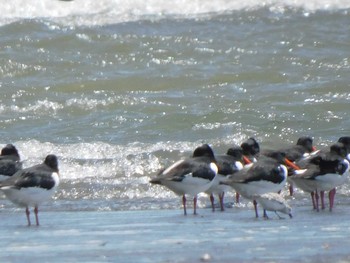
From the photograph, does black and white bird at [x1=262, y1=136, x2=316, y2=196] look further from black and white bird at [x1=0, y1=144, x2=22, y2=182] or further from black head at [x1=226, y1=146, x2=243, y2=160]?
black and white bird at [x1=0, y1=144, x2=22, y2=182]

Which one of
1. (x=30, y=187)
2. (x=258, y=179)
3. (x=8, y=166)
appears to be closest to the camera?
(x=30, y=187)

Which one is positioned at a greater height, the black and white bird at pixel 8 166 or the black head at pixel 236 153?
the black and white bird at pixel 8 166

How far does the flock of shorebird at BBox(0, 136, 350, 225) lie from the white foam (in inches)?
559

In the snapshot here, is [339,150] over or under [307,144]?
over

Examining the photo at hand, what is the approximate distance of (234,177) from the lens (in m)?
11.6

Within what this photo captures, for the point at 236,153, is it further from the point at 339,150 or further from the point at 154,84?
the point at 154,84

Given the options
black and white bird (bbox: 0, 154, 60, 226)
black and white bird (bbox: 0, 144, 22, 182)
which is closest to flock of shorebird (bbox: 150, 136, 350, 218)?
black and white bird (bbox: 0, 154, 60, 226)

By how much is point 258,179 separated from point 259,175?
52 millimetres

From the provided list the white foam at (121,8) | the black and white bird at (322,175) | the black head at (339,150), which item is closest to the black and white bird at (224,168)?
the black and white bird at (322,175)

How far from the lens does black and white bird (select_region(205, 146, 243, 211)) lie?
12305 millimetres

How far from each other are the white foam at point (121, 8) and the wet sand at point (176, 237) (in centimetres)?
1549

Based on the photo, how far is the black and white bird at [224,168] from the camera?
1230 cm

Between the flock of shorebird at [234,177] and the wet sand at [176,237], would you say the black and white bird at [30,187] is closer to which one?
the flock of shorebird at [234,177]

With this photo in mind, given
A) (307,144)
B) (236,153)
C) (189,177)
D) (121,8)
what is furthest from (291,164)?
(121,8)
